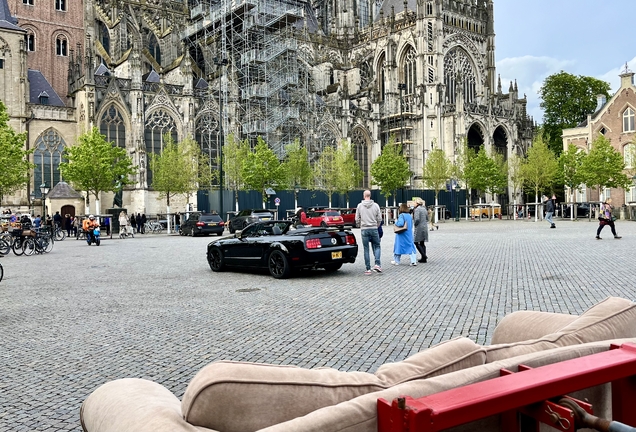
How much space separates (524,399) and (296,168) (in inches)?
1625

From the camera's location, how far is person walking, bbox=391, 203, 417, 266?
1279cm

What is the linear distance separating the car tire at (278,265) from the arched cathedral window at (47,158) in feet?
103

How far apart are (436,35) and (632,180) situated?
899 inches

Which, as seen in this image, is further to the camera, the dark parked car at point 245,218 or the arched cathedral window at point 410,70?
the arched cathedral window at point 410,70

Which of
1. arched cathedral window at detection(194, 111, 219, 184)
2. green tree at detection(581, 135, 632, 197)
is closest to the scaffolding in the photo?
arched cathedral window at detection(194, 111, 219, 184)

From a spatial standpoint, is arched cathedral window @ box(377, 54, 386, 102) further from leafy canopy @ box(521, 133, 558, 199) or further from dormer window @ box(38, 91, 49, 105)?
dormer window @ box(38, 91, 49, 105)

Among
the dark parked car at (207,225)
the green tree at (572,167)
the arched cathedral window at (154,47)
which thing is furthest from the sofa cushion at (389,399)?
the arched cathedral window at (154,47)

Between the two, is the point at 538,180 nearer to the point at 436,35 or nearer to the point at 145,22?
the point at 436,35

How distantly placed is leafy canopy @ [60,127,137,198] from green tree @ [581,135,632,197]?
104 feet

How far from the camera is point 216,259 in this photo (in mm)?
12812

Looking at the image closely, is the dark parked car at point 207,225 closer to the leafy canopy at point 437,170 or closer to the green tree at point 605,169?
the leafy canopy at point 437,170

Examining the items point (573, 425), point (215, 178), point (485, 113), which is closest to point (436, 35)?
point (485, 113)

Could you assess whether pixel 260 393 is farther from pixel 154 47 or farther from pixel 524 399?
pixel 154 47

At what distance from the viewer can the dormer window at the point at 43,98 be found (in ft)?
128
